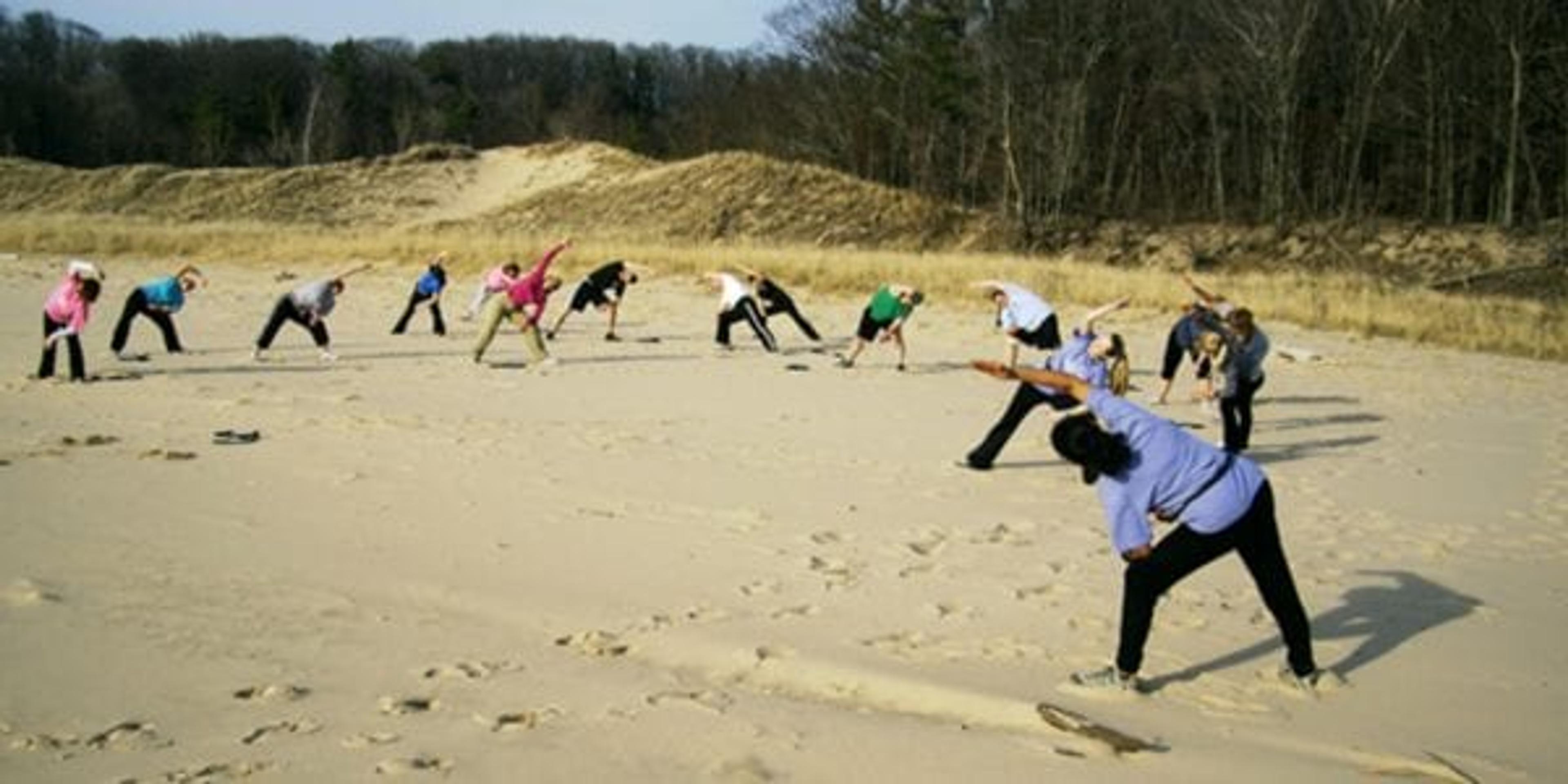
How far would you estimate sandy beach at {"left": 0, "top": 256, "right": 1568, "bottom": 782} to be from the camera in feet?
14.9

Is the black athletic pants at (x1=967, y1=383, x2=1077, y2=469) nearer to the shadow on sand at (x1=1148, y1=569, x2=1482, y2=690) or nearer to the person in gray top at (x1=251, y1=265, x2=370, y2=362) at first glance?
the shadow on sand at (x1=1148, y1=569, x2=1482, y2=690)

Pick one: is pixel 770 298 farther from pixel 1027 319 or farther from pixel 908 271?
pixel 908 271

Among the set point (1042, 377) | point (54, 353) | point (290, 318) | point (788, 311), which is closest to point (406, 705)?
point (1042, 377)

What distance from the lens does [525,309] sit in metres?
15.7

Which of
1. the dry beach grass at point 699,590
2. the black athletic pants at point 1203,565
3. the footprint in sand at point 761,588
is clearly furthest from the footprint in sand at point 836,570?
the black athletic pants at point 1203,565

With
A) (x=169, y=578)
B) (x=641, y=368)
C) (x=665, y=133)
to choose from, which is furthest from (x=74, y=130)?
A: (x=169, y=578)

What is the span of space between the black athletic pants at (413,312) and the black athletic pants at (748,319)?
435 centimetres

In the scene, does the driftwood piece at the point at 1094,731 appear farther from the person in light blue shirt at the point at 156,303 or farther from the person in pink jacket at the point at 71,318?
the person in light blue shirt at the point at 156,303

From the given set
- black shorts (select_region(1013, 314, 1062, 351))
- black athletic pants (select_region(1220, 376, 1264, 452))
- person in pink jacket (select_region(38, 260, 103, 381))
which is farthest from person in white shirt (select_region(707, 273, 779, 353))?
person in pink jacket (select_region(38, 260, 103, 381))

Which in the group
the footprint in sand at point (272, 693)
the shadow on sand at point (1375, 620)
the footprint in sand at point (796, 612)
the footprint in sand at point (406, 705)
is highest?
the footprint in sand at point (272, 693)

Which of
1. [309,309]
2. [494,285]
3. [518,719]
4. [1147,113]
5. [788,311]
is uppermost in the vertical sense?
[1147,113]

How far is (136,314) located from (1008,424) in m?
11.2

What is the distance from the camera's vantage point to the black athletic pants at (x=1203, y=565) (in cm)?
522

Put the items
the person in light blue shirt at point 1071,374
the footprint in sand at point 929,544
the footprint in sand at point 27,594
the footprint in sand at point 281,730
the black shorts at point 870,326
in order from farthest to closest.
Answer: the black shorts at point 870,326 < the person in light blue shirt at point 1071,374 < the footprint in sand at point 929,544 < the footprint in sand at point 27,594 < the footprint in sand at point 281,730
